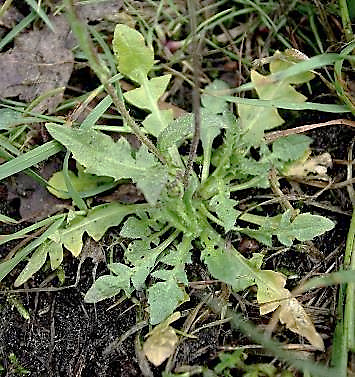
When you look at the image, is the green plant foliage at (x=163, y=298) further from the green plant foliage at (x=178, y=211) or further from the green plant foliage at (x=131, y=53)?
the green plant foliage at (x=131, y=53)

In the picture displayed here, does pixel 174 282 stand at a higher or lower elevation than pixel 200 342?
higher

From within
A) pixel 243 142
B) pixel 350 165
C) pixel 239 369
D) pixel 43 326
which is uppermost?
pixel 243 142

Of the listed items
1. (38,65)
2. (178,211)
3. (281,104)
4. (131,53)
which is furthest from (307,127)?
(38,65)

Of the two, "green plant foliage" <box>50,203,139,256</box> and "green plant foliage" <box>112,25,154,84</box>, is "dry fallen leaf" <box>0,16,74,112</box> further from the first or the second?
"green plant foliage" <box>50,203,139,256</box>

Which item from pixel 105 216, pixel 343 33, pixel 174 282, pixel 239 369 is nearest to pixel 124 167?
pixel 105 216

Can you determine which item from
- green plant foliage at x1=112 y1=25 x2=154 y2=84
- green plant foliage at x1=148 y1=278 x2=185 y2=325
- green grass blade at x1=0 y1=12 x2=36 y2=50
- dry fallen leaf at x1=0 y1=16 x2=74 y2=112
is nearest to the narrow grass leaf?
green plant foliage at x1=148 y1=278 x2=185 y2=325

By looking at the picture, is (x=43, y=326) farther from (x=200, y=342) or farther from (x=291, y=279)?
(x=291, y=279)

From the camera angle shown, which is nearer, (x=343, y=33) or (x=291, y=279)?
(x=291, y=279)
